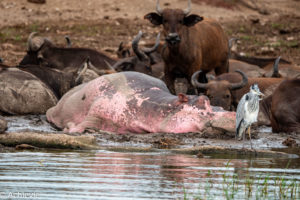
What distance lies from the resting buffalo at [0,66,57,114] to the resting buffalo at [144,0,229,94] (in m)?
2.37

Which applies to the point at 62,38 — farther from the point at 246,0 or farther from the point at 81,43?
the point at 246,0

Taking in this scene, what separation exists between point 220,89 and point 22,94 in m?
3.30

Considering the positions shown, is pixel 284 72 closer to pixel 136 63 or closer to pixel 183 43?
pixel 136 63

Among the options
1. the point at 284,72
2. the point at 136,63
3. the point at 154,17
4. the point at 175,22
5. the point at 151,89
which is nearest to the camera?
the point at 151,89

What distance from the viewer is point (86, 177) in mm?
5715

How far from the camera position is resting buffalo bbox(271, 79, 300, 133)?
31.8ft

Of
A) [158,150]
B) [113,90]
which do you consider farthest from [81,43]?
[158,150]

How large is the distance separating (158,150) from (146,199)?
112 inches

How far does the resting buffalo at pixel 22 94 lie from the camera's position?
10.9 m

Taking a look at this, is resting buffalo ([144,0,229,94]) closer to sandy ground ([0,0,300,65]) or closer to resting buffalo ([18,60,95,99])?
resting buffalo ([18,60,95,99])

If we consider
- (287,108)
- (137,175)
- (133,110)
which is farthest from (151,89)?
(137,175)

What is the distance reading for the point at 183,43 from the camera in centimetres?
1231

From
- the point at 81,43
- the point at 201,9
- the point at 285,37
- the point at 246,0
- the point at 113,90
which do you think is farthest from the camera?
the point at 246,0

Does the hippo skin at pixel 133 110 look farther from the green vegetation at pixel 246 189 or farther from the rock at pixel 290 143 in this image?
the green vegetation at pixel 246 189
